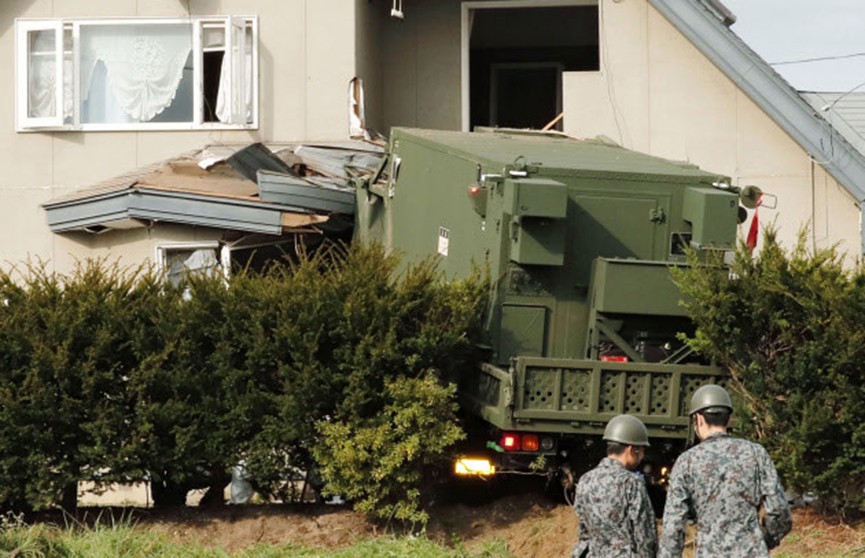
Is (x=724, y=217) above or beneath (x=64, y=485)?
above

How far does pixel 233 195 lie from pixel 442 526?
22.7ft

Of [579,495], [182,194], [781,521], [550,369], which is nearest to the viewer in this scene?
[781,521]

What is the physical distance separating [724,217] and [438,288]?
2.25 m

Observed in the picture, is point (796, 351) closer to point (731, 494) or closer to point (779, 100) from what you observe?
point (731, 494)

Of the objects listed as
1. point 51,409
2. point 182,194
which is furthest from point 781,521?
point 182,194

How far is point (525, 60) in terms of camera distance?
2616 centimetres

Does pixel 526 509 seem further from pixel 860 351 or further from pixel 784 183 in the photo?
pixel 784 183

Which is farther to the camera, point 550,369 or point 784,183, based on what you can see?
point 784,183

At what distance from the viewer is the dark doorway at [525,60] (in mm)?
25312

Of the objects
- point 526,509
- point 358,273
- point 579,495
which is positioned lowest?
point 526,509

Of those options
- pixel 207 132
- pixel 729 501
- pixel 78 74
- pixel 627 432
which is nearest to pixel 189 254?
pixel 207 132

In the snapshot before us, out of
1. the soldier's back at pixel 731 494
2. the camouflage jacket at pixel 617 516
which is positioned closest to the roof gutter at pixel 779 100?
the camouflage jacket at pixel 617 516

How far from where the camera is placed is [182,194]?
19.2m

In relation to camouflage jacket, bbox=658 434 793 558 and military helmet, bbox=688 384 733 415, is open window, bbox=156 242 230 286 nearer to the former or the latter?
military helmet, bbox=688 384 733 415
